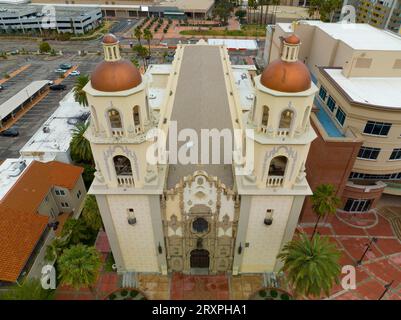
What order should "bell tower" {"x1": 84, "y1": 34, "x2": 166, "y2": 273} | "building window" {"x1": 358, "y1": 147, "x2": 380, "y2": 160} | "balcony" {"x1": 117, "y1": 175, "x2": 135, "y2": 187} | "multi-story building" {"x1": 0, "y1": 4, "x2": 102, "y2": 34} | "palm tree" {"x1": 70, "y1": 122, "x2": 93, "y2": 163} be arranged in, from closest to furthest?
"bell tower" {"x1": 84, "y1": 34, "x2": 166, "y2": 273} < "balcony" {"x1": 117, "y1": 175, "x2": 135, "y2": 187} < "building window" {"x1": 358, "y1": 147, "x2": 380, "y2": 160} < "palm tree" {"x1": 70, "y1": 122, "x2": 93, "y2": 163} < "multi-story building" {"x1": 0, "y1": 4, "x2": 102, "y2": 34}

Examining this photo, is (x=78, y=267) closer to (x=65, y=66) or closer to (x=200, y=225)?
(x=200, y=225)

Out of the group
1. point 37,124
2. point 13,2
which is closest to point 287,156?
point 37,124

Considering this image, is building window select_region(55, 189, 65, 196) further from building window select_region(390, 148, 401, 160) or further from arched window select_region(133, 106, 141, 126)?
building window select_region(390, 148, 401, 160)

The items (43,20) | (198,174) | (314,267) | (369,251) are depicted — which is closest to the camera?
(314,267)

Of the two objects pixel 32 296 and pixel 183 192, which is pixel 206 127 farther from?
pixel 32 296

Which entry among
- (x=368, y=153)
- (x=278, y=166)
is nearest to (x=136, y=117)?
(x=278, y=166)

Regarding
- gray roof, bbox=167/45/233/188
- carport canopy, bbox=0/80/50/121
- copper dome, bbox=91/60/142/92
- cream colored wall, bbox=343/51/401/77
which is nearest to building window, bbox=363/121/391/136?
cream colored wall, bbox=343/51/401/77
